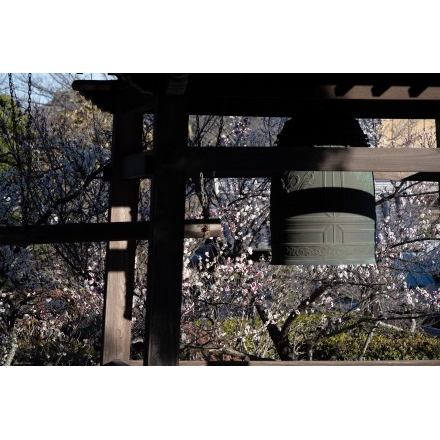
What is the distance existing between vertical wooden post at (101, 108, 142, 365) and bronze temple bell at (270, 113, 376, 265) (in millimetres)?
890

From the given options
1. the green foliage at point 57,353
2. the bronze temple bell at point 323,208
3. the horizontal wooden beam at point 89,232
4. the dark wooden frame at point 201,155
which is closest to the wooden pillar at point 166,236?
the dark wooden frame at point 201,155

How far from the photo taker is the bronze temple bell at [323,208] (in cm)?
343

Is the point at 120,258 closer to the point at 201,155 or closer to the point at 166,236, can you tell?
the point at 166,236

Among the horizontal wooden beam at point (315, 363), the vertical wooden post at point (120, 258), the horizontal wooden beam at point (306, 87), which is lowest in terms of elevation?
the horizontal wooden beam at point (315, 363)

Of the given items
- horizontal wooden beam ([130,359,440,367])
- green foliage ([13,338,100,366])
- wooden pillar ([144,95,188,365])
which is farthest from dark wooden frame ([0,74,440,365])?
green foliage ([13,338,100,366])

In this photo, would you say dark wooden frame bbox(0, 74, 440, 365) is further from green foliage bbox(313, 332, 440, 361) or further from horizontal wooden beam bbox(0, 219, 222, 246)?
green foliage bbox(313, 332, 440, 361)

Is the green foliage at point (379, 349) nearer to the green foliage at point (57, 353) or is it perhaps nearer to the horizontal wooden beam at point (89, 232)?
the green foliage at point (57, 353)

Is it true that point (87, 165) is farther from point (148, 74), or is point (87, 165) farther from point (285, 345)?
point (148, 74)

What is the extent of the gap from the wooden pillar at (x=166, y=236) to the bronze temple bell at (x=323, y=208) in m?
0.72

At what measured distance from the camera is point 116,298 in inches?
154

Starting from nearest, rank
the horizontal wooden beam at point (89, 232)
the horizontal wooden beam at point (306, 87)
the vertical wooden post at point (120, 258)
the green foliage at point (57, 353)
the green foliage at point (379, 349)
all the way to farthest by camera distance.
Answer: the horizontal wooden beam at point (306, 87)
the horizontal wooden beam at point (89, 232)
the vertical wooden post at point (120, 258)
the green foliage at point (57, 353)
the green foliage at point (379, 349)

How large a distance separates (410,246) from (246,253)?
7.42 ft

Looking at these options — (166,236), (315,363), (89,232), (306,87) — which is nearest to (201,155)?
(166,236)

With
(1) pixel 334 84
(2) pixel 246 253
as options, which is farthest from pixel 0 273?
(1) pixel 334 84
